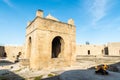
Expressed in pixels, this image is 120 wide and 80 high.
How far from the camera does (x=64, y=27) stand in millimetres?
15664

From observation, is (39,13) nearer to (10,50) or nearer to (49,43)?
(49,43)

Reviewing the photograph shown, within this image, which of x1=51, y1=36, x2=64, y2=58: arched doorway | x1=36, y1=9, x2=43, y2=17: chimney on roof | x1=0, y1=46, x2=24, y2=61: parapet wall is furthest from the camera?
x1=0, y1=46, x2=24, y2=61: parapet wall

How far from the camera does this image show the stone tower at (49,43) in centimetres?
1311

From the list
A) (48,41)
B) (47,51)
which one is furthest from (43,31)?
(47,51)

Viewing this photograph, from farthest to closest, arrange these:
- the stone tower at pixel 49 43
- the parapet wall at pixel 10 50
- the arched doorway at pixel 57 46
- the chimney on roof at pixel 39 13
→ the parapet wall at pixel 10 50 → the arched doorway at pixel 57 46 → the chimney on roof at pixel 39 13 → the stone tower at pixel 49 43

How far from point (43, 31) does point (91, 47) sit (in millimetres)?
24701

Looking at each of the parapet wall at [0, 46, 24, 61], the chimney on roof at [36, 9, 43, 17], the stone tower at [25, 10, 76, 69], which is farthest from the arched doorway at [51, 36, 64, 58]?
the parapet wall at [0, 46, 24, 61]

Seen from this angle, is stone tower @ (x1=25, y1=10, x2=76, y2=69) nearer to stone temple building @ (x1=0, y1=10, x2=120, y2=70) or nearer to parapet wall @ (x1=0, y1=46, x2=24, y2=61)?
stone temple building @ (x1=0, y1=10, x2=120, y2=70)

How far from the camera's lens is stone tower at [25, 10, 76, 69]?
43.0 ft

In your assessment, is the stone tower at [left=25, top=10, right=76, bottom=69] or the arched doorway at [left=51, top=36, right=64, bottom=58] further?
the arched doorway at [left=51, top=36, right=64, bottom=58]

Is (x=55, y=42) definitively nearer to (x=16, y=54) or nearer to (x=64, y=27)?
(x=64, y=27)

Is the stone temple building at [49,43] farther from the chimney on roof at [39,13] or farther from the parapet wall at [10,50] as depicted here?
the parapet wall at [10,50]

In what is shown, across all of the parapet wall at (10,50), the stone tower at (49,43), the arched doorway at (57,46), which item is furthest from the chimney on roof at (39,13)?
the parapet wall at (10,50)

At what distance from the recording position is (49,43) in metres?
14.0
